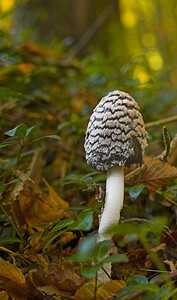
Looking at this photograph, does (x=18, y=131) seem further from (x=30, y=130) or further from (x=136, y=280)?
(x=136, y=280)

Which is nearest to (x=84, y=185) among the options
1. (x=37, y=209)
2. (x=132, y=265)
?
(x=37, y=209)

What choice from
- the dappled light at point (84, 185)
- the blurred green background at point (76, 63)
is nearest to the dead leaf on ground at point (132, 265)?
the dappled light at point (84, 185)

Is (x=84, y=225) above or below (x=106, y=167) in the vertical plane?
below

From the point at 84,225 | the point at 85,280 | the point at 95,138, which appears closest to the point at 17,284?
the point at 85,280

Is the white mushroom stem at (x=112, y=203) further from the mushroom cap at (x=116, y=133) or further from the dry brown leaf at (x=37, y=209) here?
the dry brown leaf at (x=37, y=209)

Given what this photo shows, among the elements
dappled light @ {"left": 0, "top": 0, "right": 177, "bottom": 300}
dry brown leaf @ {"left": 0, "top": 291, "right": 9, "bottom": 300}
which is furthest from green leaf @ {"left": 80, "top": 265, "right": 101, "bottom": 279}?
dry brown leaf @ {"left": 0, "top": 291, "right": 9, "bottom": 300}

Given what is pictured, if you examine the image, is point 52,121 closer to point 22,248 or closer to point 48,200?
point 48,200
